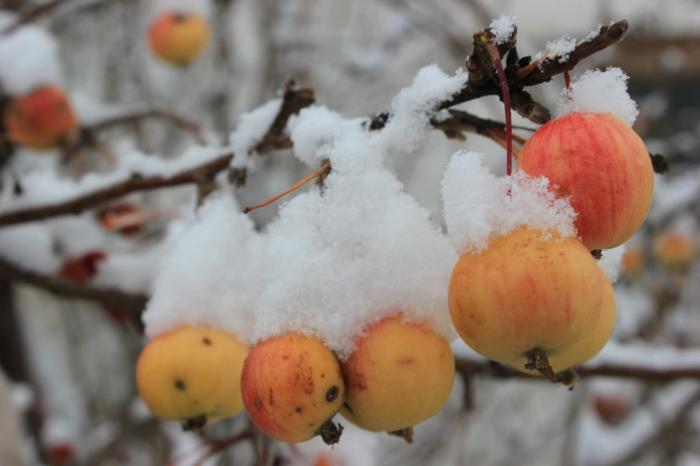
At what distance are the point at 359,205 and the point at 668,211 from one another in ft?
6.72

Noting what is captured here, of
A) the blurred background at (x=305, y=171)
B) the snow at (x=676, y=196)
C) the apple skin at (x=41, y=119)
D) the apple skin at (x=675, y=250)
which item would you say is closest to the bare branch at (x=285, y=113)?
the blurred background at (x=305, y=171)

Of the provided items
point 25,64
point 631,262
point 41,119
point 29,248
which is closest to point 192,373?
point 29,248

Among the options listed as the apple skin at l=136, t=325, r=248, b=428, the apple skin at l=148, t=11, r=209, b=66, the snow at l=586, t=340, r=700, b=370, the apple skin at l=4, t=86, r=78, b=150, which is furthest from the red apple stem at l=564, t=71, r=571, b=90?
the apple skin at l=148, t=11, r=209, b=66

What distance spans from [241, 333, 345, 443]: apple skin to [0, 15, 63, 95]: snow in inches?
46.3

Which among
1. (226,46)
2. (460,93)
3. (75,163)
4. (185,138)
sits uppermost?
(460,93)

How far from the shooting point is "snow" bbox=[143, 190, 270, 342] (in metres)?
0.70

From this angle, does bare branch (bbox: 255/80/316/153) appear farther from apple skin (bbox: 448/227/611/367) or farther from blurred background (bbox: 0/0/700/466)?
blurred background (bbox: 0/0/700/466)

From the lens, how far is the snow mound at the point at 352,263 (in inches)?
22.1

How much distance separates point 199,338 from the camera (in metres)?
0.68

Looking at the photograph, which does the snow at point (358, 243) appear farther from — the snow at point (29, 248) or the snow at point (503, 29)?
the snow at point (29, 248)

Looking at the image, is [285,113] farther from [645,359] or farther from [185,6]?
[185,6]

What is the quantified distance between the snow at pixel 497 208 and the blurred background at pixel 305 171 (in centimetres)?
93

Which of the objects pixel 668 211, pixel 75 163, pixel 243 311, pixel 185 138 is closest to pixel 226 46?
pixel 185 138

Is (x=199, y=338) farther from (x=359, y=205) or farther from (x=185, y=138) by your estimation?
(x=185, y=138)
